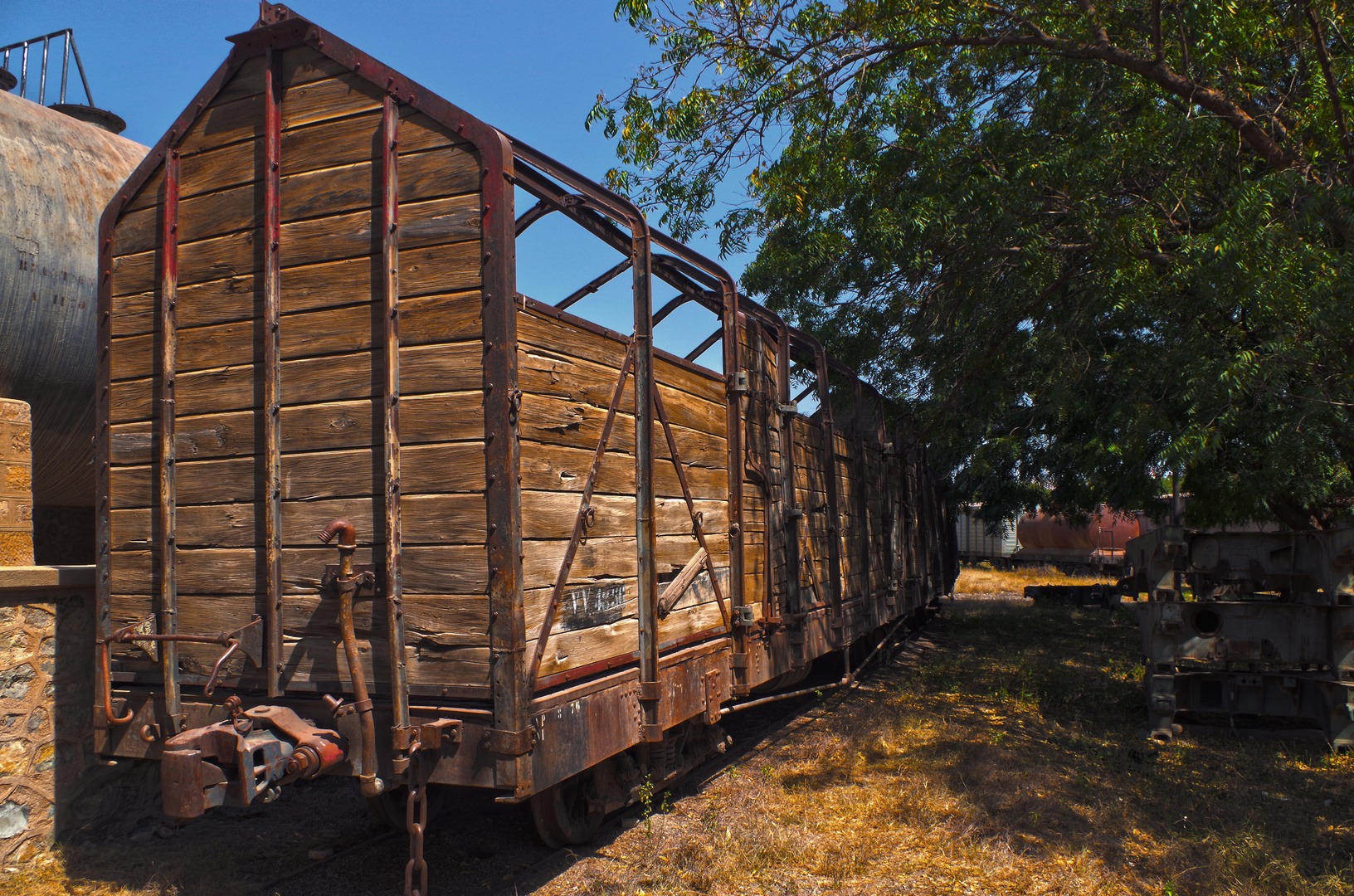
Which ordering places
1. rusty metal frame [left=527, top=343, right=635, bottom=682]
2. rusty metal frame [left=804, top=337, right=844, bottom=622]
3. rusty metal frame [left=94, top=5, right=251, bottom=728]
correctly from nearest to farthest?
rusty metal frame [left=527, top=343, right=635, bottom=682] < rusty metal frame [left=94, top=5, right=251, bottom=728] < rusty metal frame [left=804, top=337, right=844, bottom=622]

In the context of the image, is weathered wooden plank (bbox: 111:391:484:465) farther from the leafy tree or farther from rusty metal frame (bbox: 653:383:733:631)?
the leafy tree

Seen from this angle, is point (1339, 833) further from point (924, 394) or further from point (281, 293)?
point (281, 293)

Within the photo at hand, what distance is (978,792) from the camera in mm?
5949

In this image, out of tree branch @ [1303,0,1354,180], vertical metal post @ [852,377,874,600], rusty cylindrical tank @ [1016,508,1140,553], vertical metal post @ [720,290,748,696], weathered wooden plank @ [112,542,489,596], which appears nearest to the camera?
weathered wooden plank @ [112,542,489,596]

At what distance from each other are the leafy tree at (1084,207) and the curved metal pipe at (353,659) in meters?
5.62

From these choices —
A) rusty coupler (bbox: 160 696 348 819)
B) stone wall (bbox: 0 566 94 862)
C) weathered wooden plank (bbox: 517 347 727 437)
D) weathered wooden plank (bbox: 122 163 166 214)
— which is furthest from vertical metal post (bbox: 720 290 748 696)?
stone wall (bbox: 0 566 94 862)

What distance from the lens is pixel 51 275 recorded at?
18.8 feet

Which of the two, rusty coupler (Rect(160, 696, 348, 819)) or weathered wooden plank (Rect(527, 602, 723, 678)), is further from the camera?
weathered wooden plank (Rect(527, 602, 723, 678))

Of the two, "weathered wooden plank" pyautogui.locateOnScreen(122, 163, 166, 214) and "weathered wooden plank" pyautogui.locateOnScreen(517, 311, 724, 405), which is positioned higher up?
"weathered wooden plank" pyautogui.locateOnScreen(122, 163, 166, 214)

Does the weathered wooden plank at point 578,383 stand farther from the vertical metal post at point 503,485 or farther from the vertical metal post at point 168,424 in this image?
the vertical metal post at point 168,424

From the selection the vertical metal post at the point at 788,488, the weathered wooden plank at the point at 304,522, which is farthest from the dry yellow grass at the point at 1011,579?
the weathered wooden plank at the point at 304,522

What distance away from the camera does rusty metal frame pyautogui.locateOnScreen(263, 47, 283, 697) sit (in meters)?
4.01

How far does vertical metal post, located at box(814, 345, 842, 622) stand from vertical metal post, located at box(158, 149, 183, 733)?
519 cm

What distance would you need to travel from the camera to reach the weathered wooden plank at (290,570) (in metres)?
3.72
